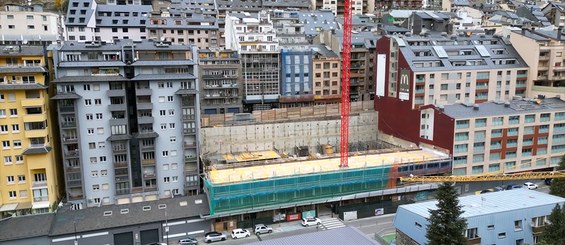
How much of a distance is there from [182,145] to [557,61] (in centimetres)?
5756

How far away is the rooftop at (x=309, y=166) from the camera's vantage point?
169 ft

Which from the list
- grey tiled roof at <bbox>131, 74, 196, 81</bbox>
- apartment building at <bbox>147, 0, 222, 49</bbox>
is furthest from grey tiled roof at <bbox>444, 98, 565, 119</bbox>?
apartment building at <bbox>147, 0, 222, 49</bbox>

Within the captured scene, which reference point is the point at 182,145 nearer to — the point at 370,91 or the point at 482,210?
the point at 482,210

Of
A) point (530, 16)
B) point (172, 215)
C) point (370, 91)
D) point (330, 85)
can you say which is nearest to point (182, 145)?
point (172, 215)

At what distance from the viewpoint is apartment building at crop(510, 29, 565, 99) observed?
69250 mm

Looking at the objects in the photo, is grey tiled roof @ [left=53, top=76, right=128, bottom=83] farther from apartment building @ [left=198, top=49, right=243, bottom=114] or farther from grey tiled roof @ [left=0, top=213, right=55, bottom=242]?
apartment building @ [left=198, top=49, right=243, bottom=114]

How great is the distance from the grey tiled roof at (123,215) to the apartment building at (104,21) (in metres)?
50.0

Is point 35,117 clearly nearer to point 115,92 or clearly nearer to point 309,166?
point 115,92

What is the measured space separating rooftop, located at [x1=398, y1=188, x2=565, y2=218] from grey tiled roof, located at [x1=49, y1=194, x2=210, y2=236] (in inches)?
873

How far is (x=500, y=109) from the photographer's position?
59.4 metres

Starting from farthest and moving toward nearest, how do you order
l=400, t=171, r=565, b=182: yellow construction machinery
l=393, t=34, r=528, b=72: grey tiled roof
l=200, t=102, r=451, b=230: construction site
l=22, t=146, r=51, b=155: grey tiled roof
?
1. l=393, t=34, r=528, b=72: grey tiled roof
2. l=400, t=171, r=565, b=182: yellow construction machinery
3. l=200, t=102, r=451, b=230: construction site
4. l=22, t=146, r=51, b=155: grey tiled roof

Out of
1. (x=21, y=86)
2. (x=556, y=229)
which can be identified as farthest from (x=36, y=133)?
(x=556, y=229)

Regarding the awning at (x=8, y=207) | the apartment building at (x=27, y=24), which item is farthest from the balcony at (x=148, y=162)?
the apartment building at (x=27, y=24)

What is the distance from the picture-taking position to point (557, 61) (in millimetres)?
70500
